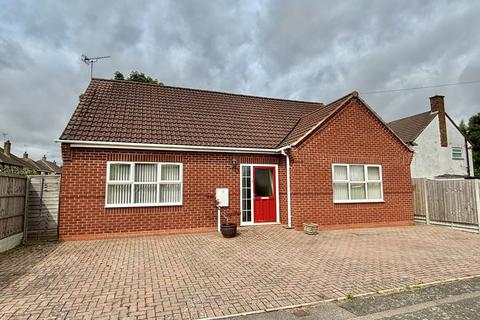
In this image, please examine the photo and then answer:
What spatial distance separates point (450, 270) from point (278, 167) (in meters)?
6.91

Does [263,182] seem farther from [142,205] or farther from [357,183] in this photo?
[142,205]

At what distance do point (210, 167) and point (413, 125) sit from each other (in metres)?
18.8

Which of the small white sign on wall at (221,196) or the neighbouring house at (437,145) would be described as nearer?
the small white sign on wall at (221,196)

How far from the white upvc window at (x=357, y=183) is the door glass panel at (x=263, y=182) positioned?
255cm

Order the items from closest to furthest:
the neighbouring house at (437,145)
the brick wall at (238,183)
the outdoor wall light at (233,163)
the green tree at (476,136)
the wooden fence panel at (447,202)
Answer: the brick wall at (238,183) → the wooden fence panel at (447,202) → the outdoor wall light at (233,163) → the neighbouring house at (437,145) → the green tree at (476,136)

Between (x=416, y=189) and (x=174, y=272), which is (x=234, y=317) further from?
(x=416, y=189)

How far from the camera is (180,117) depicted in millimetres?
12688

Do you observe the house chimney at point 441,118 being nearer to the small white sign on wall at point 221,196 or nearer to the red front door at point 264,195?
the red front door at point 264,195

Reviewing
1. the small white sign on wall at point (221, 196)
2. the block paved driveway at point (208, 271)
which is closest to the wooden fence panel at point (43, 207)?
the block paved driveway at point (208, 271)

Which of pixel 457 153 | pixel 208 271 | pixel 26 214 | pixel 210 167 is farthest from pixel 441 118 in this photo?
pixel 26 214

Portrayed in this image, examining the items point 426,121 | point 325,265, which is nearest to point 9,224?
point 325,265

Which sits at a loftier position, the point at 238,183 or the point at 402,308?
the point at 238,183

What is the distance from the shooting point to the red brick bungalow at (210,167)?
9.70 metres

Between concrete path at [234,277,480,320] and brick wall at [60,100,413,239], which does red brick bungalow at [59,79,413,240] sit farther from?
concrete path at [234,277,480,320]
